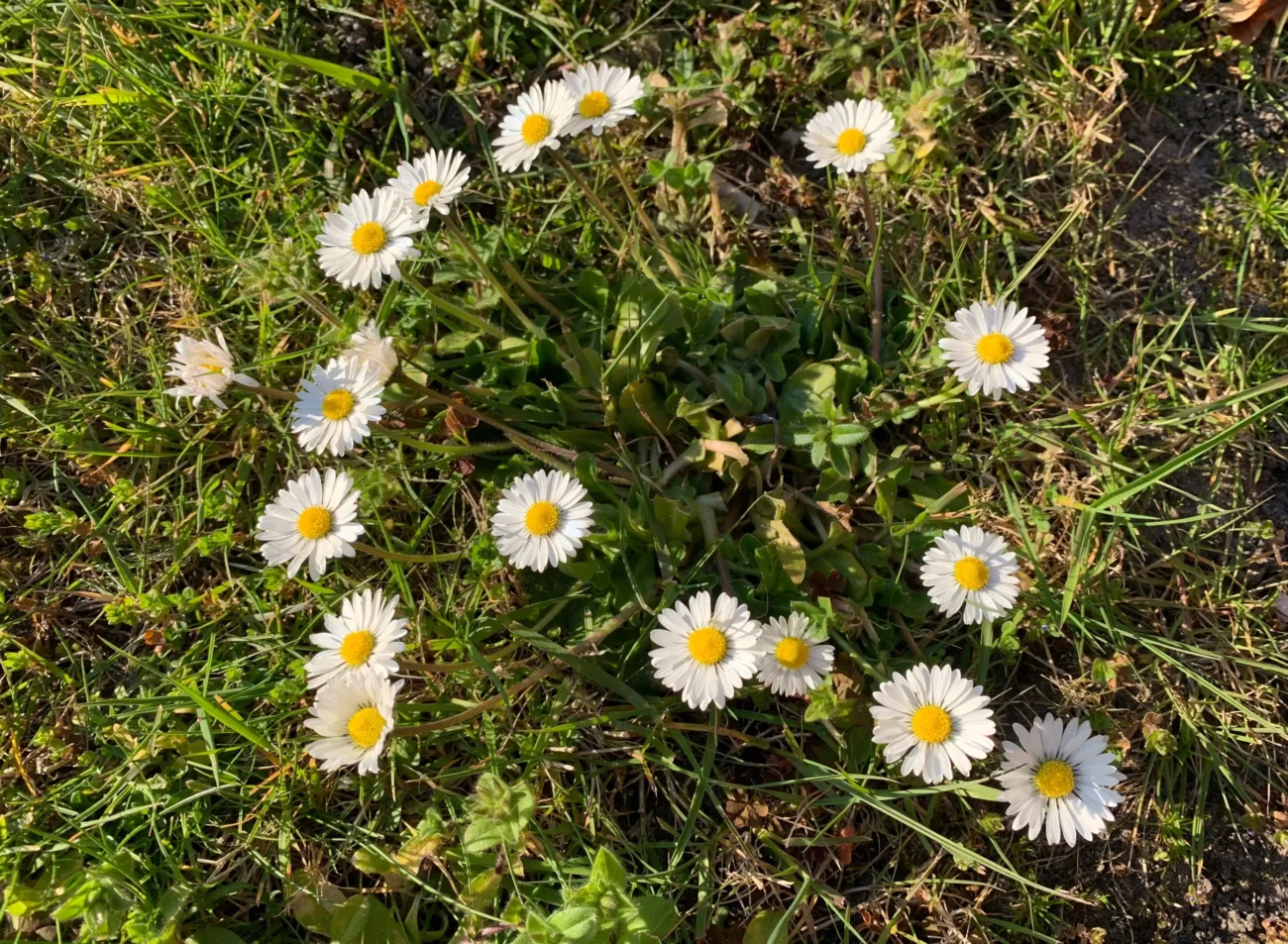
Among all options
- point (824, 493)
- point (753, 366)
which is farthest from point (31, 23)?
point (824, 493)

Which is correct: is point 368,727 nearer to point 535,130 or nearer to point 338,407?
point 338,407

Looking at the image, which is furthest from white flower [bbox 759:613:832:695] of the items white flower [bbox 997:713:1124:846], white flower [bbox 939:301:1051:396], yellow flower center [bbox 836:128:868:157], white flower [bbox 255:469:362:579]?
yellow flower center [bbox 836:128:868:157]

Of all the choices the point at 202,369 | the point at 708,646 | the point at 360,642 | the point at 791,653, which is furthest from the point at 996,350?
the point at 202,369

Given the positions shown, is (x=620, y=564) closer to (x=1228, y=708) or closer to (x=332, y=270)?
(x=332, y=270)

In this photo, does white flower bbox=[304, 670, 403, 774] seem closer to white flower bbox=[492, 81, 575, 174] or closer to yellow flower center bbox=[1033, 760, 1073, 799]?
white flower bbox=[492, 81, 575, 174]

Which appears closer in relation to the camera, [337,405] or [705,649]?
[705,649]

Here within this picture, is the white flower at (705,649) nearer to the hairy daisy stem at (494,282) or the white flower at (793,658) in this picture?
the white flower at (793,658)

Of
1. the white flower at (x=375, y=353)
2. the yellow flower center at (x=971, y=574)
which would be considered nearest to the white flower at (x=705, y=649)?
the yellow flower center at (x=971, y=574)
